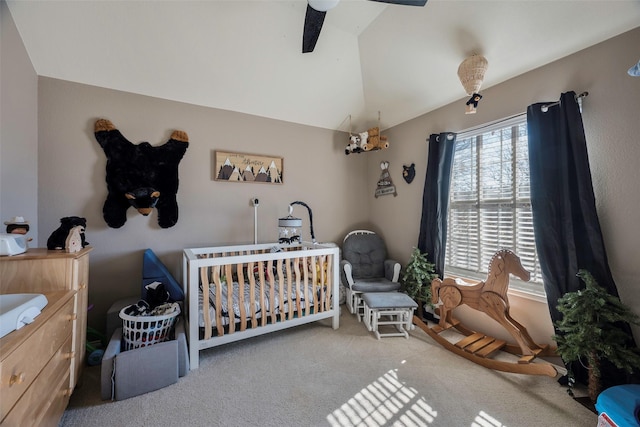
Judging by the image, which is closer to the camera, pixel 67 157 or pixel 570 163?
pixel 570 163

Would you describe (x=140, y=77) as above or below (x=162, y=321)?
above

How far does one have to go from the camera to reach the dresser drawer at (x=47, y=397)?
2.92 ft

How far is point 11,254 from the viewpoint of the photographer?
52.6 inches

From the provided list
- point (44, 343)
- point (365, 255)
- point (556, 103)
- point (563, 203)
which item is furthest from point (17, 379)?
point (556, 103)

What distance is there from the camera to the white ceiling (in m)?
1.79

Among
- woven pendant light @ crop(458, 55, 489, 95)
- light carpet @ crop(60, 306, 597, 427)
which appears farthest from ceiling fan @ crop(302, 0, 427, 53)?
light carpet @ crop(60, 306, 597, 427)

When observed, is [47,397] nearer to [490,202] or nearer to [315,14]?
[315,14]

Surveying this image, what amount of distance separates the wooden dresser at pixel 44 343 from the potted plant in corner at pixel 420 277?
2792 mm

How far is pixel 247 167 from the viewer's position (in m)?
2.93

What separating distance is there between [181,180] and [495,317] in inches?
127

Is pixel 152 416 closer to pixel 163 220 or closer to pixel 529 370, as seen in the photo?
pixel 163 220

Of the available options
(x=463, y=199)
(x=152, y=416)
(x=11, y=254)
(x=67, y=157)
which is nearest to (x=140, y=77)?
(x=67, y=157)

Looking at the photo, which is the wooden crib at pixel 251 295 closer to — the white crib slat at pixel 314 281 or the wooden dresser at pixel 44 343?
the white crib slat at pixel 314 281

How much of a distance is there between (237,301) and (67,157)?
2.01 m
